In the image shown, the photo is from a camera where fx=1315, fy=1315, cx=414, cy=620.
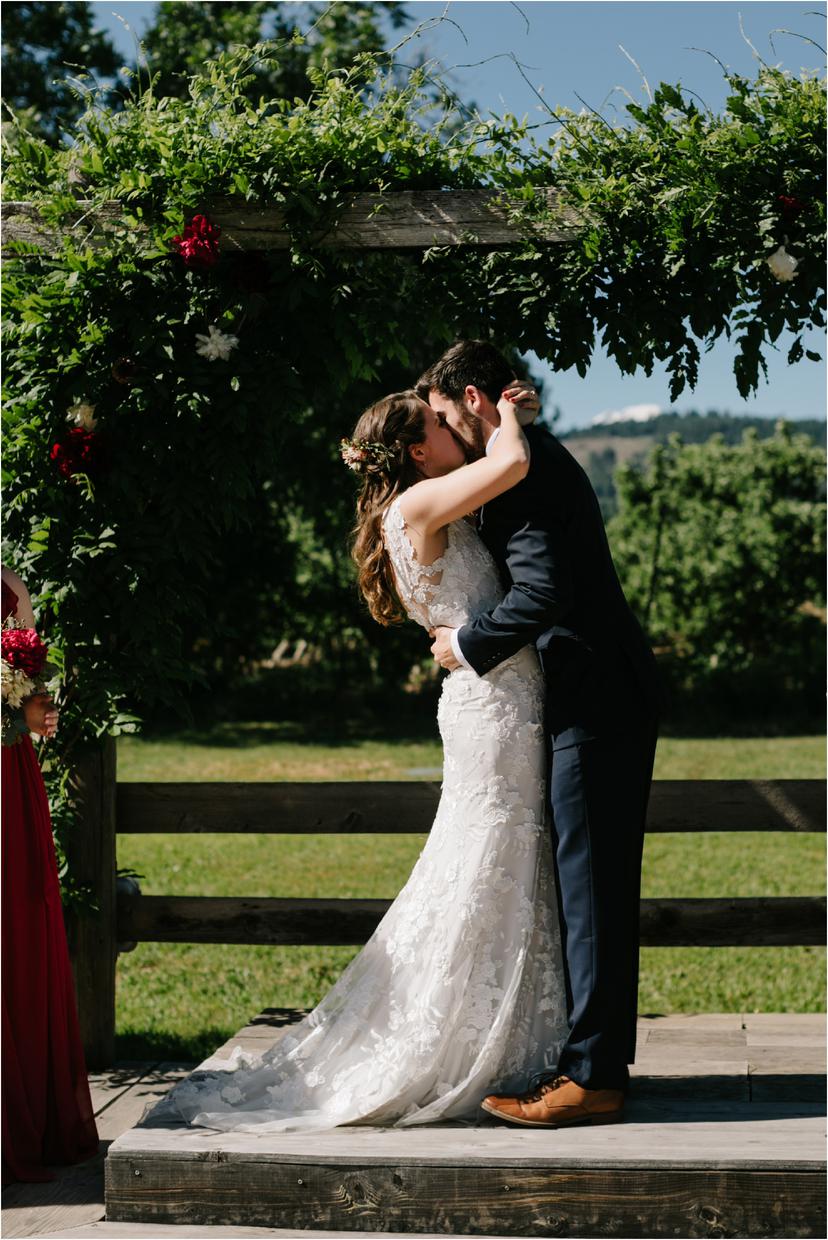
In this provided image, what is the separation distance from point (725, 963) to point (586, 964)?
4815mm

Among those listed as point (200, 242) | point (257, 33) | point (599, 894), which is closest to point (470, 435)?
point (200, 242)

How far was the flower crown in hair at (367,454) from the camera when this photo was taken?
12.9ft

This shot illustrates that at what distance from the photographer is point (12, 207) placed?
187 inches

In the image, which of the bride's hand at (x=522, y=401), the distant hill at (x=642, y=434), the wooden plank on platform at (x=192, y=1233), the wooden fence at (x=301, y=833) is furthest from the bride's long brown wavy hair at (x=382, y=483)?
the wooden plank on platform at (x=192, y=1233)

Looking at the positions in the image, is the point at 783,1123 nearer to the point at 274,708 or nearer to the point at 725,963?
the point at 725,963

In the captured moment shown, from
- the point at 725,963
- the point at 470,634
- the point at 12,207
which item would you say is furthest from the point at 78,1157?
the point at 725,963

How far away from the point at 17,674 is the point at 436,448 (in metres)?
1.42

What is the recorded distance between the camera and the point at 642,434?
91000 mm

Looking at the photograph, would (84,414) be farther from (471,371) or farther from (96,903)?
Result: (96,903)

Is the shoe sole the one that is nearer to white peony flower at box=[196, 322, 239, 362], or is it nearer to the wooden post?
the wooden post

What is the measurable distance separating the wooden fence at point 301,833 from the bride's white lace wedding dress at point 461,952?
4.27ft

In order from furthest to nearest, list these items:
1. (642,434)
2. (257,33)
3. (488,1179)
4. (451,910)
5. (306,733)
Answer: (642,434), (306,733), (257,33), (451,910), (488,1179)

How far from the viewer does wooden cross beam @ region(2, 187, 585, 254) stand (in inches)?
177

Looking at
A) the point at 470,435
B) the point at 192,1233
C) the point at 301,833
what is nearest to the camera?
the point at 192,1233
